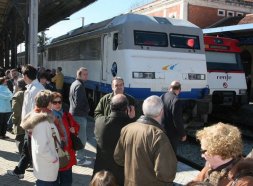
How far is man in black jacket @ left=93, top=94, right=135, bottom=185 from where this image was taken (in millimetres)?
4270

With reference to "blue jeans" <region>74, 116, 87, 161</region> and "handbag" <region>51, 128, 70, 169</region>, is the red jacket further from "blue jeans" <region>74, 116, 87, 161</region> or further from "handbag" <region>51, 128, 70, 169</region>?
"blue jeans" <region>74, 116, 87, 161</region>

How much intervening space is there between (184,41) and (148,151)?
28.1ft

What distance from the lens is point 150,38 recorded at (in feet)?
37.3

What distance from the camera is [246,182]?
2479mm

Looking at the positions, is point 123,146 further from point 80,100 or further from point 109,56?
point 109,56

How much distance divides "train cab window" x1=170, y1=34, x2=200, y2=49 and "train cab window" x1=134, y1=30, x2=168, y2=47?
0.77 feet

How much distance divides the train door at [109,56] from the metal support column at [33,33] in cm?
231

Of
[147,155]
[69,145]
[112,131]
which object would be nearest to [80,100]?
[69,145]

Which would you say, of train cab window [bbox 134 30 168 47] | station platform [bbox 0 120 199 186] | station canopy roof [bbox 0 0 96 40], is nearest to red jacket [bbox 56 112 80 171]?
station platform [bbox 0 120 199 186]

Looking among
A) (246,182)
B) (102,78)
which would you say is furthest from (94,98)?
(246,182)

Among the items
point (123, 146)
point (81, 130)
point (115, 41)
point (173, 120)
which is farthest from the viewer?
point (115, 41)

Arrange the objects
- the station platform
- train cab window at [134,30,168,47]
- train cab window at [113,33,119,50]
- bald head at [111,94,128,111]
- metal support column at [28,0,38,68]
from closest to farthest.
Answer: bald head at [111,94,128,111] < the station platform < train cab window at [134,30,168,47] < train cab window at [113,33,119,50] < metal support column at [28,0,38,68]

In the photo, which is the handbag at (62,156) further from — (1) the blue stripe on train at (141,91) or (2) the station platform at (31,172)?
(1) the blue stripe on train at (141,91)

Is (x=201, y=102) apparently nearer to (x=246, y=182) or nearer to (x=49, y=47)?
(x=246, y=182)
